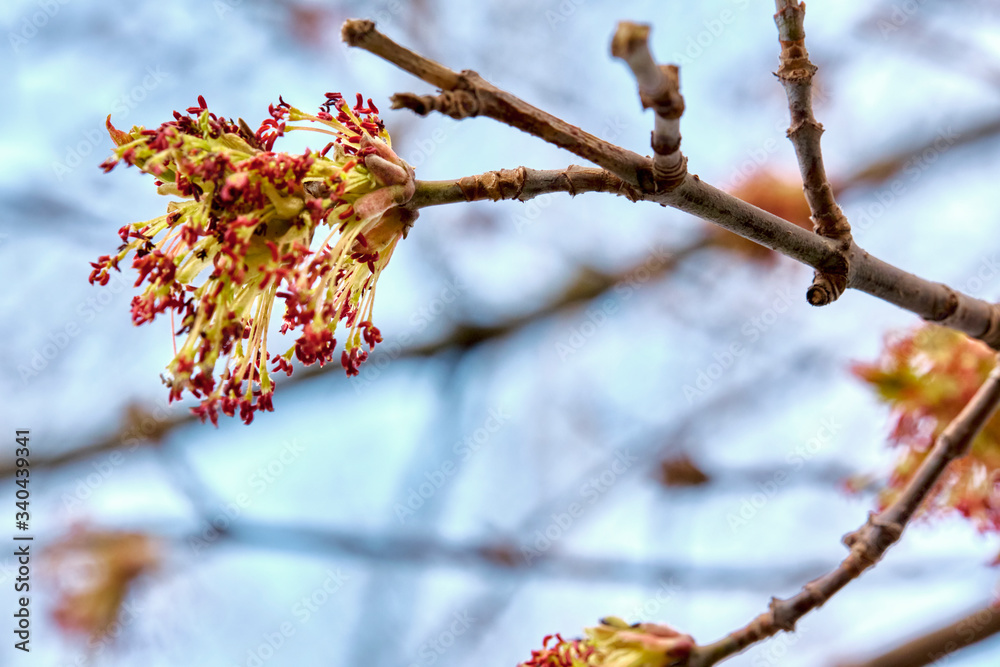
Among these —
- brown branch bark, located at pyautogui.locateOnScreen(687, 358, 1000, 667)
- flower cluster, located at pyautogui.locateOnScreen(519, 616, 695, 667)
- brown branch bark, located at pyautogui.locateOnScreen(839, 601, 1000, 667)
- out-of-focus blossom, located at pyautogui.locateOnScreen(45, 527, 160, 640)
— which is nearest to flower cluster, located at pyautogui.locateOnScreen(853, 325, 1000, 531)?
brown branch bark, located at pyautogui.locateOnScreen(839, 601, 1000, 667)

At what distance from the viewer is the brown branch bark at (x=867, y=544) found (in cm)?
198

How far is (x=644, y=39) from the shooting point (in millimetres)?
1125

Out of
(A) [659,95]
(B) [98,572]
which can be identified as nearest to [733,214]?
(A) [659,95]

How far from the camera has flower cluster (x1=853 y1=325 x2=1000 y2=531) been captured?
288cm

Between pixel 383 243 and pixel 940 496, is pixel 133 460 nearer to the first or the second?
pixel 383 243

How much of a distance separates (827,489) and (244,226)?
4270mm

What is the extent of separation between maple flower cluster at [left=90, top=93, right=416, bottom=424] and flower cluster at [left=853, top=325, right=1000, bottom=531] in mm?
2193

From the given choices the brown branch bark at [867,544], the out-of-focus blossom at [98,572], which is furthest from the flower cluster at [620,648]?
the out-of-focus blossom at [98,572]

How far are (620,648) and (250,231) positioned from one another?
1.39 meters

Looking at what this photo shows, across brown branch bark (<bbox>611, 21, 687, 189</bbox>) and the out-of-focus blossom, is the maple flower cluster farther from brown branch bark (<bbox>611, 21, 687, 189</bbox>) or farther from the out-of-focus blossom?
the out-of-focus blossom

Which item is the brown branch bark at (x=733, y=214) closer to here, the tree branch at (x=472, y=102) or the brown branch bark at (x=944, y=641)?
the tree branch at (x=472, y=102)

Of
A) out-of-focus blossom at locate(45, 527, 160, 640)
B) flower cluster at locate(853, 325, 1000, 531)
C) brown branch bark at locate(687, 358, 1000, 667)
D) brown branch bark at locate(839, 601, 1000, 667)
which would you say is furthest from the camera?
out-of-focus blossom at locate(45, 527, 160, 640)

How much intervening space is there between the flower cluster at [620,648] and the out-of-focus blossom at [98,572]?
4.22 meters

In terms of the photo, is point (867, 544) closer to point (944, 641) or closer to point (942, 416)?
point (944, 641)
